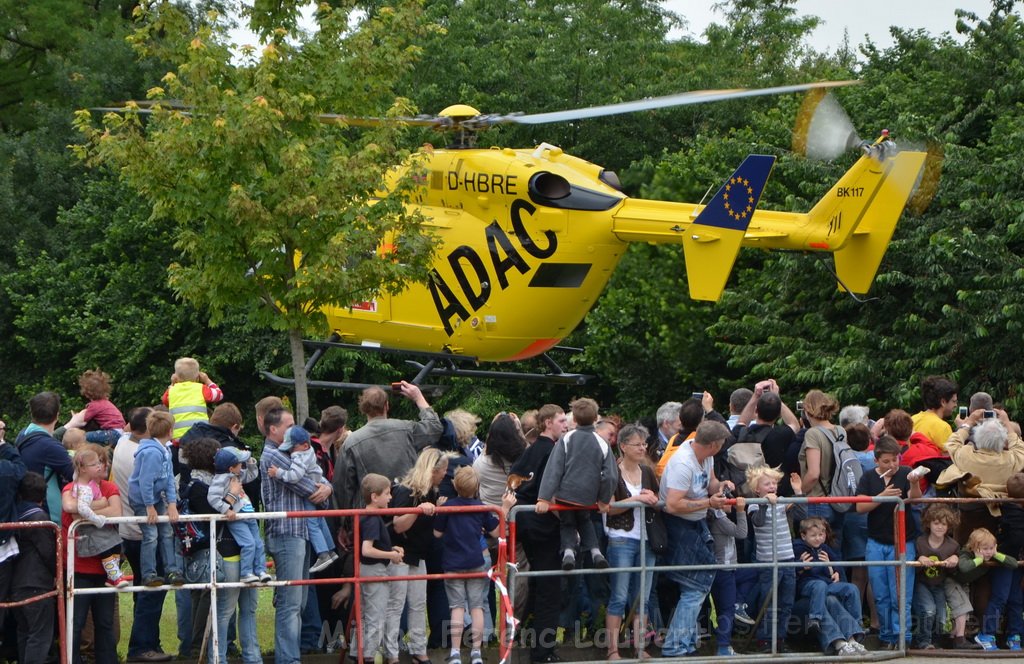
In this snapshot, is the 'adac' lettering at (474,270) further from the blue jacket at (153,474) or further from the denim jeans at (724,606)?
the blue jacket at (153,474)

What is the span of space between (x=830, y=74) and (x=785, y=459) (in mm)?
23071

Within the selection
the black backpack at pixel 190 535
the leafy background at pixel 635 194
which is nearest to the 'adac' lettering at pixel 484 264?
the leafy background at pixel 635 194

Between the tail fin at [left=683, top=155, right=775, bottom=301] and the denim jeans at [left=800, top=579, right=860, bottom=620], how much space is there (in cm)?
492

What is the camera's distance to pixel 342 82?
1561 centimetres

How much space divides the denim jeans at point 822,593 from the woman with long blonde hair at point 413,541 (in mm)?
3111

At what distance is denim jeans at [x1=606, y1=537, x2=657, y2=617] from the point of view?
10.1m

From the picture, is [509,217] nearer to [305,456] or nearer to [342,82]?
[342,82]

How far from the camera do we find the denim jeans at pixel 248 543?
30.7 ft

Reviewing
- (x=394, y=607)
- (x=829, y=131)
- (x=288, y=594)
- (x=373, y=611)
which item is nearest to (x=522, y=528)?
(x=394, y=607)

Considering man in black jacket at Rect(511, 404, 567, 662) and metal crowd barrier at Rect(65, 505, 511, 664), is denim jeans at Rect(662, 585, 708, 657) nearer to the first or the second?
man in black jacket at Rect(511, 404, 567, 662)

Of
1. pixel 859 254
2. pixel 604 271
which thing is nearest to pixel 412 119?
pixel 604 271

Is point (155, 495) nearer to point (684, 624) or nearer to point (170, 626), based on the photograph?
point (170, 626)

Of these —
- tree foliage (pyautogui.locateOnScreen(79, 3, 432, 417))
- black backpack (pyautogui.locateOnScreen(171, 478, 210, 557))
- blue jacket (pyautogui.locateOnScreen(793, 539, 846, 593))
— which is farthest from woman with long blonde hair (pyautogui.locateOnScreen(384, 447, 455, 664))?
tree foliage (pyautogui.locateOnScreen(79, 3, 432, 417))

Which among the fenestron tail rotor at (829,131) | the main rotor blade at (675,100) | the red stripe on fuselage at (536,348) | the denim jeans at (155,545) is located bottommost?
the denim jeans at (155,545)
